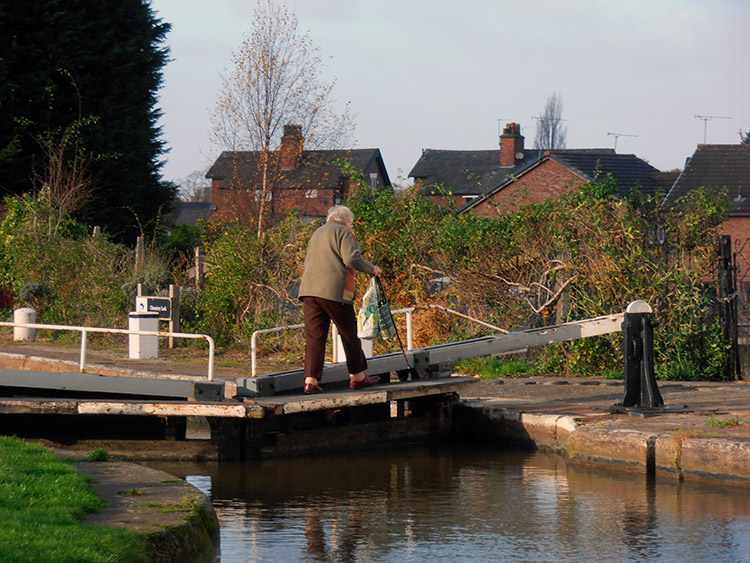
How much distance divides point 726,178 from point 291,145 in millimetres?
25663

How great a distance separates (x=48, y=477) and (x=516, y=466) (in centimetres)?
466

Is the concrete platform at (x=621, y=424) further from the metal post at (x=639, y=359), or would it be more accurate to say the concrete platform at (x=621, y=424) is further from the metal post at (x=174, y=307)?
the metal post at (x=174, y=307)

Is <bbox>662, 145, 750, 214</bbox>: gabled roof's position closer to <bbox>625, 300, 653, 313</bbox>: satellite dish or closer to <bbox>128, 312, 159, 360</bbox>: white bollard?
<bbox>128, 312, 159, 360</bbox>: white bollard

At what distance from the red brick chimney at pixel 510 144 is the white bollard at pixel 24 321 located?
1977 inches

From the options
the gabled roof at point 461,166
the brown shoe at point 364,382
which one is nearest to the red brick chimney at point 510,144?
the gabled roof at point 461,166

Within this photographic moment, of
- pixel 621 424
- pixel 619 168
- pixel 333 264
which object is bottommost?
pixel 621 424

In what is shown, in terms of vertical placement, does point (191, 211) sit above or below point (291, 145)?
above

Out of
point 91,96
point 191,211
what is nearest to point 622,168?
point 91,96

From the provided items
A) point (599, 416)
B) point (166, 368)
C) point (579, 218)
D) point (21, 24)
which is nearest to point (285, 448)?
point (599, 416)

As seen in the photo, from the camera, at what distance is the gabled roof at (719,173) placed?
4356 cm

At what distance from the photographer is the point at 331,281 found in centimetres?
991

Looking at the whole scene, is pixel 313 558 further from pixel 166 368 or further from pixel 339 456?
pixel 166 368

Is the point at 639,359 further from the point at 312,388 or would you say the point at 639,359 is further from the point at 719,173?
the point at 719,173

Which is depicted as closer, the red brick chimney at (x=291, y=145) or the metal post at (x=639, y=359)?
the metal post at (x=639, y=359)
